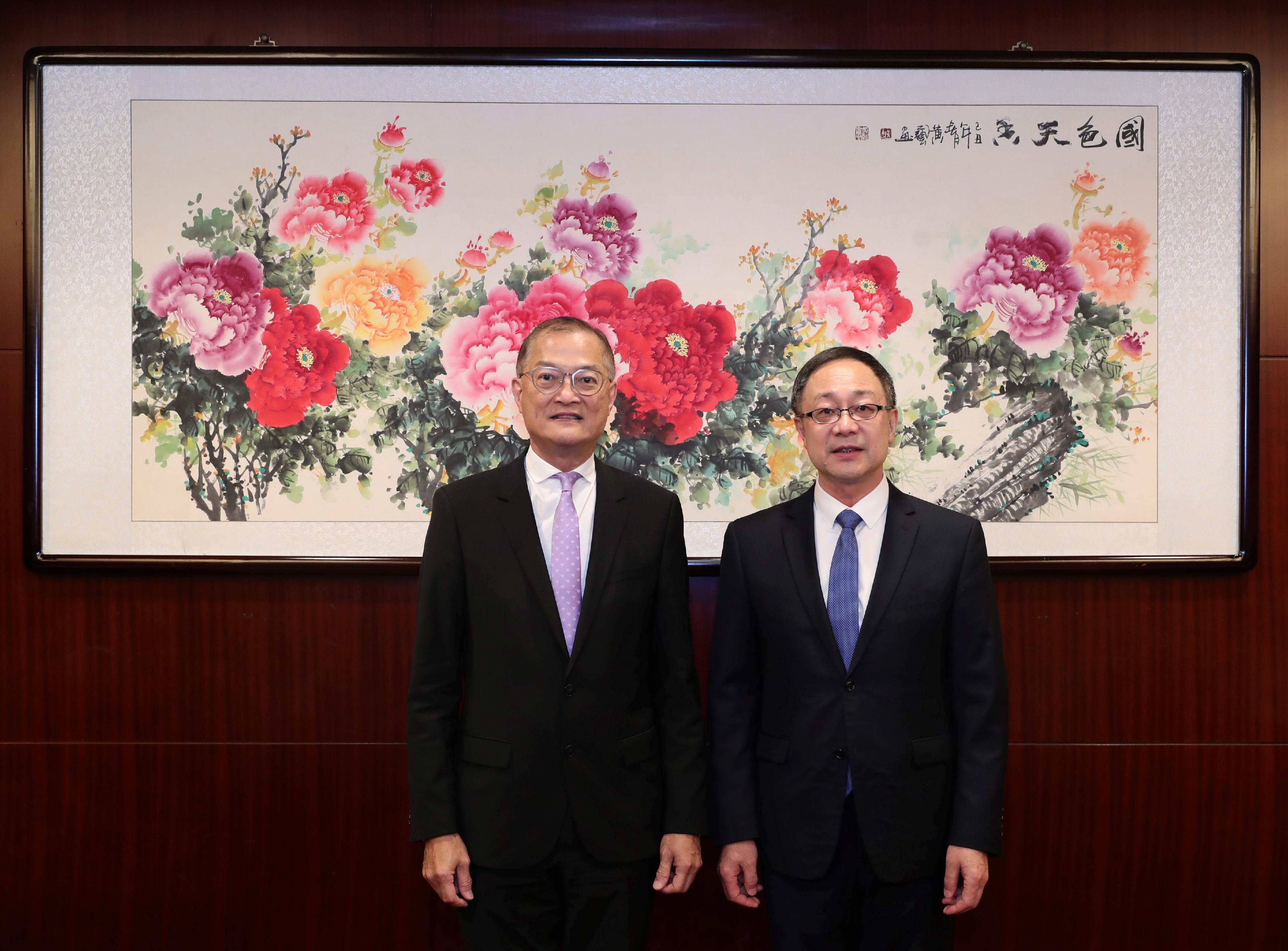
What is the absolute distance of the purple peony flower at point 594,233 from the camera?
218cm

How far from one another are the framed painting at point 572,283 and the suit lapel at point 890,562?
1.74 ft

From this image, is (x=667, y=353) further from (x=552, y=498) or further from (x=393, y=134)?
(x=393, y=134)

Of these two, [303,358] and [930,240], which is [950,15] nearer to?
[930,240]

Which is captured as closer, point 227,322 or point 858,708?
point 858,708

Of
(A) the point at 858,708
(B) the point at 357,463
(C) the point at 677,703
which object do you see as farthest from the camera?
(B) the point at 357,463

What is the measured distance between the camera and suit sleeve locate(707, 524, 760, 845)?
1614 millimetres

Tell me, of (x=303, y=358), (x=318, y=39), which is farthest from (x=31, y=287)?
(x=318, y=39)

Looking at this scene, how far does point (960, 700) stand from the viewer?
1614mm

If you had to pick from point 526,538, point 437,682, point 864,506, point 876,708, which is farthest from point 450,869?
point 864,506

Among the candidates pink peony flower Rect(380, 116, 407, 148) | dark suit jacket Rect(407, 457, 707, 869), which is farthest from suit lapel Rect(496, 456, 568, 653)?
pink peony flower Rect(380, 116, 407, 148)

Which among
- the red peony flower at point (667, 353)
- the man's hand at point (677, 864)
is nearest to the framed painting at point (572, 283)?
the red peony flower at point (667, 353)

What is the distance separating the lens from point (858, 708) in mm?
1557

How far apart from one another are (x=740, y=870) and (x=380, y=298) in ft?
5.41

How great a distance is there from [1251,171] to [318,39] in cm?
256
